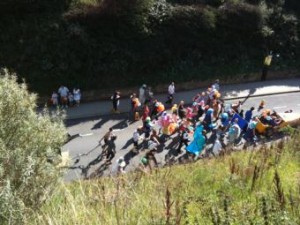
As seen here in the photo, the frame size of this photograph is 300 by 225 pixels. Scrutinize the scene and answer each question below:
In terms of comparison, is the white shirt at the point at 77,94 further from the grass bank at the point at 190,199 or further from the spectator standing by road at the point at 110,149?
the grass bank at the point at 190,199

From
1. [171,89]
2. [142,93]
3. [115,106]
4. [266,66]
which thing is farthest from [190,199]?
[266,66]

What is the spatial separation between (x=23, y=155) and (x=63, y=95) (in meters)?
15.5

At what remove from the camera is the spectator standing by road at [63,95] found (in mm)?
25058

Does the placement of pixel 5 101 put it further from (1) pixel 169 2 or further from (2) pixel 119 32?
(1) pixel 169 2

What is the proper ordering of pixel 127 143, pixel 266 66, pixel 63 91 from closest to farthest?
pixel 127 143, pixel 63 91, pixel 266 66

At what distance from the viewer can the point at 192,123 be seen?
2417cm

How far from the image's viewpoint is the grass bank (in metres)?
5.11

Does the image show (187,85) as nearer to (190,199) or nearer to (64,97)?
(64,97)

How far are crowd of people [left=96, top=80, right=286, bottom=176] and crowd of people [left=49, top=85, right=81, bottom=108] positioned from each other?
2.12 m

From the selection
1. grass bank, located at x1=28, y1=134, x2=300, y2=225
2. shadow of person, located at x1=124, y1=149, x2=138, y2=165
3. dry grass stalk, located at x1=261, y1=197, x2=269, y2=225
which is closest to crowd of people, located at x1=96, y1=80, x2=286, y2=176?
shadow of person, located at x1=124, y1=149, x2=138, y2=165

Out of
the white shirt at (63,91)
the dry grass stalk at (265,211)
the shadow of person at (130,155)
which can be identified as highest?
the dry grass stalk at (265,211)

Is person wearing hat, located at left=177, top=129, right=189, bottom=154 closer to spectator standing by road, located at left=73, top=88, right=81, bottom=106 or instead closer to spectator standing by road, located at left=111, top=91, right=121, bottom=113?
spectator standing by road, located at left=111, top=91, right=121, bottom=113

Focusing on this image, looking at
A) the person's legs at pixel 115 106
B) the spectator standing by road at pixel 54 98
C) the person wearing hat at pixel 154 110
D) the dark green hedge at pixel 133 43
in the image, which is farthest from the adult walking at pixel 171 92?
the spectator standing by road at pixel 54 98

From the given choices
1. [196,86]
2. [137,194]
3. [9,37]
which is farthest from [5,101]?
[196,86]
